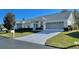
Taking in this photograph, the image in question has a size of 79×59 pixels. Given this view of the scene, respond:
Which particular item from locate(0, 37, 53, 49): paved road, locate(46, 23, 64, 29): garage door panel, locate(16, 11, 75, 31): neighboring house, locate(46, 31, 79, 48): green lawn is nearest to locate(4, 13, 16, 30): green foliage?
locate(16, 11, 75, 31): neighboring house

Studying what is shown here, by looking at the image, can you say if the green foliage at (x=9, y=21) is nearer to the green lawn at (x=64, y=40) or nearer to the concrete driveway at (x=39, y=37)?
the concrete driveway at (x=39, y=37)

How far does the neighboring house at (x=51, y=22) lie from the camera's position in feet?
23.7

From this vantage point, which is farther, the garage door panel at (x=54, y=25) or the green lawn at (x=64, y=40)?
the garage door panel at (x=54, y=25)

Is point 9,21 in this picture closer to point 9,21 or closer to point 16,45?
point 9,21

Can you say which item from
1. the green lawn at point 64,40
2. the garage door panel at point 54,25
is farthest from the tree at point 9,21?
the green lawn at point 64,40

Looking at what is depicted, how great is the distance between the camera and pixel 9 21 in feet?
23.9

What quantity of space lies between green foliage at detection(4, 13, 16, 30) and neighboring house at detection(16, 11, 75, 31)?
139 mm

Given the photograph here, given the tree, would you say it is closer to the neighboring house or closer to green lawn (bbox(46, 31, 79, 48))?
the neighboring house

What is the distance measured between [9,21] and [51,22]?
1037 millimetres

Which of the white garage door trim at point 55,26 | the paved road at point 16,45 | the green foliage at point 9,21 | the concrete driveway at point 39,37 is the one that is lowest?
the paved road at point 16,45

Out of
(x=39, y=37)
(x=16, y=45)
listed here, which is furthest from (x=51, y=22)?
(x=16, y=45)

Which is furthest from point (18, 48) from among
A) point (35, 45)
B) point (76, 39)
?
point (76, 39)

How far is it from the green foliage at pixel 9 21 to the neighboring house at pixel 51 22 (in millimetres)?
139
